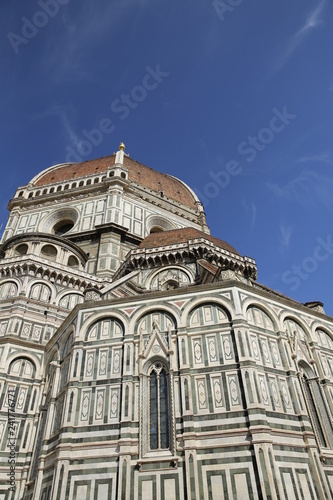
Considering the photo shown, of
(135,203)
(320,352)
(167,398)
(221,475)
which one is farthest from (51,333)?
(135,203)

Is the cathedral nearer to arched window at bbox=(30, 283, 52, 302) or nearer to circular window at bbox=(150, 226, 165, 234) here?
arched window at bbox=(30, 283, 52, 302)

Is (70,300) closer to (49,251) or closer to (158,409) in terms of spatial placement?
(49,251)

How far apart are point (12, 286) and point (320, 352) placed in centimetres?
1644

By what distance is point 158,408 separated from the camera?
13.1 meters

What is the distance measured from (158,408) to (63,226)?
75.8 feet


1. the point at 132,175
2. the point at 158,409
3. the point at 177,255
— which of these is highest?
the point at 132,175

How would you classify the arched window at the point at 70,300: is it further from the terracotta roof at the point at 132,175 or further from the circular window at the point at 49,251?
the terracotta roof at the point at 132,175

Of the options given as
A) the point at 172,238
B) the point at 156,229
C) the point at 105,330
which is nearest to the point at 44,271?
the point at 172,238

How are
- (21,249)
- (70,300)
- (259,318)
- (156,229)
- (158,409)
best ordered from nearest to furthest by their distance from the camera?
(158,409) → (259,318) → (70,300) → (21,249) → (156,229)

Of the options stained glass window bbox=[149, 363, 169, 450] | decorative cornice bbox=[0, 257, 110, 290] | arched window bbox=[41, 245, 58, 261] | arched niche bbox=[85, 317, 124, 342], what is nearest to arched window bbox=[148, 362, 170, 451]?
stained glass window bbox=[149, 363, 169, 450]

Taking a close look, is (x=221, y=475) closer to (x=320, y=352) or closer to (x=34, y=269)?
(x=320, y=352)

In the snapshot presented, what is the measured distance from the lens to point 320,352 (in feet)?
52.4

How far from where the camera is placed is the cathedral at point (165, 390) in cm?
1166

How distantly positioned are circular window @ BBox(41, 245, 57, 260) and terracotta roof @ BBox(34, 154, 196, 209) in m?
13.0
